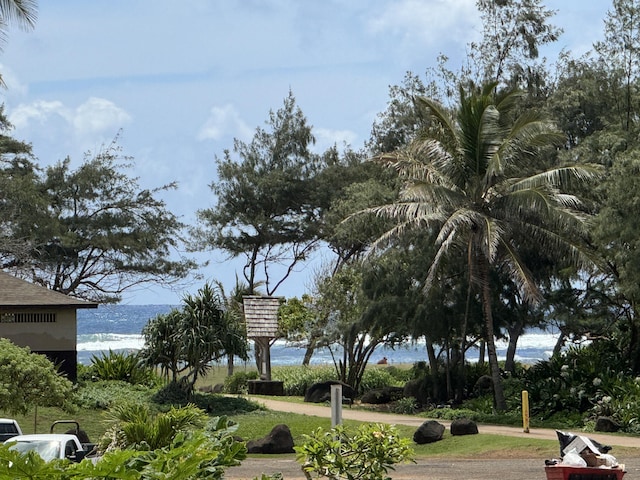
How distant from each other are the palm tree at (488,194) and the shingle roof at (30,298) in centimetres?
1001

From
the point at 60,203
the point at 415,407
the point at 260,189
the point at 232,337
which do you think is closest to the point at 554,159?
the point at 415,407

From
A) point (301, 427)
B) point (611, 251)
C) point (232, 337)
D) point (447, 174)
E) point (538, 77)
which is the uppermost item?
point (538, 77)

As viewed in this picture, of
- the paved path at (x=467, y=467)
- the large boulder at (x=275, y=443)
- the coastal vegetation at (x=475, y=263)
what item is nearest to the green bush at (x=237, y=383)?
the coastal vegetation at (x=475, y=263)

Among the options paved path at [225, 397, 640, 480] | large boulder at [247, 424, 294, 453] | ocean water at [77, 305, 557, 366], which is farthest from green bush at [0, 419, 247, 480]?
ocean water at [77, 305, 557, 366]

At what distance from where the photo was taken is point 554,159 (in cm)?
3697

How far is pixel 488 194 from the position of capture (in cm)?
3192

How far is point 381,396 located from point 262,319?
524 cm

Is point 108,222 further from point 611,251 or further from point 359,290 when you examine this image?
point 611,251

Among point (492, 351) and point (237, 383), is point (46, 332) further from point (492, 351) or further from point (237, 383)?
point (492, 351)

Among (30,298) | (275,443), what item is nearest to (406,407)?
(275,443)

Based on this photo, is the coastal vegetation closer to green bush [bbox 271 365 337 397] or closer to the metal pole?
green bush [bbox 271 365 337 397]

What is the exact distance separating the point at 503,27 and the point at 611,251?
605 inches

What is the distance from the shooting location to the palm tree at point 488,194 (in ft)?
99.5

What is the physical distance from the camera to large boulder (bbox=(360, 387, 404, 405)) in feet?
124
